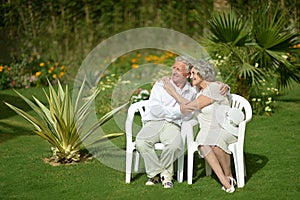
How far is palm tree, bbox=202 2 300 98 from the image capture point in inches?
315

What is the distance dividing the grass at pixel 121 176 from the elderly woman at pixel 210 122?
0.64 feet

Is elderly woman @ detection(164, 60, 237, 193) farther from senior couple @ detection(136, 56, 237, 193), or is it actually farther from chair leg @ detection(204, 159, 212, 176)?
chair leg @ detection(204, 159, 212, 176)

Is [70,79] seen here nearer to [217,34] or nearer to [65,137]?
[217,34]

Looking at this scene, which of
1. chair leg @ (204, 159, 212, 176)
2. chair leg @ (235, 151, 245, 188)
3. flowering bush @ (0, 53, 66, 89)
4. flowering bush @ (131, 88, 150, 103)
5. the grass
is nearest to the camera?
the grass

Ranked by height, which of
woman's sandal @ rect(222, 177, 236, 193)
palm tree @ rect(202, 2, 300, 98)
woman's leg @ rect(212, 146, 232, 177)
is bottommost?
woman's sandal @ rect(222, 177, 236, 193)

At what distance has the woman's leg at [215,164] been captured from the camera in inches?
203

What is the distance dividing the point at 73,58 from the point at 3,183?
281 inches

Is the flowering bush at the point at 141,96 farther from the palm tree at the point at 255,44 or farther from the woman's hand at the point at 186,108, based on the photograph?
the woman's hand at the point at 186,108

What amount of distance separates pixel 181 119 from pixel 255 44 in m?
3.02

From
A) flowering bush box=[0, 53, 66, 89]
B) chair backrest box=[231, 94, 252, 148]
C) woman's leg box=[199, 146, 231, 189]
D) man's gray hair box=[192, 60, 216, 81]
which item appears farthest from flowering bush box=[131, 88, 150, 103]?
woman's leg box=[199, 146, 231, 189]

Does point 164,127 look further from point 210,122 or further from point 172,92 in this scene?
point 210,122

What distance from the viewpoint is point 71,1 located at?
12711 mm

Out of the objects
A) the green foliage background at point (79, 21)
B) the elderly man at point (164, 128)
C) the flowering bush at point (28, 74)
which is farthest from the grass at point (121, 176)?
the green foliage background at point (79, 21)

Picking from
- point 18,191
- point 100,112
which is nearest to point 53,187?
point 18,191
